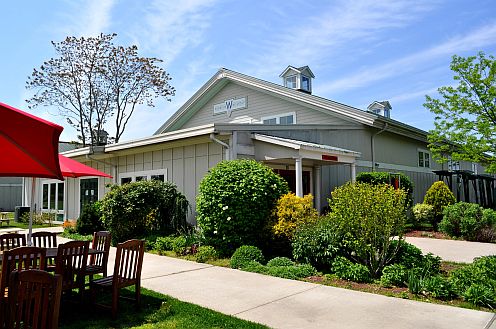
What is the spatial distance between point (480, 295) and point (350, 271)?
2.12 m

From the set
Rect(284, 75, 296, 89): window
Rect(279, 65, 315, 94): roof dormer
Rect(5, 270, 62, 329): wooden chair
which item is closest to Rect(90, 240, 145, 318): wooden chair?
Rect(5, 270, 62, 329): wooden chair

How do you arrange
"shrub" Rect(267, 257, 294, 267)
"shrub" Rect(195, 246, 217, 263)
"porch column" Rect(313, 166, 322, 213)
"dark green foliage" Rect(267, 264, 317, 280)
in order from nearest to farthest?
"dark green foliage" Rect(267, 264, 317, 280) → "shrub" Rect(267, 257, 294, 267) → "shrub" Rect(195, 246, 217, 263) → "porch column" Rect(313, 166, 322, 213)

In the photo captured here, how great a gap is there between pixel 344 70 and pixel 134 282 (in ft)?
36.4

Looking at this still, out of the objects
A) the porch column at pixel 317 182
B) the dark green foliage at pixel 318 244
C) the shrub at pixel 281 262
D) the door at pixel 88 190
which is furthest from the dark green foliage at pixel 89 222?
the dark green foliage at pixel 318 244

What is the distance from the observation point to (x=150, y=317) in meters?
5.16

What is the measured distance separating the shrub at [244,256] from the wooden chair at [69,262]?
3588mm

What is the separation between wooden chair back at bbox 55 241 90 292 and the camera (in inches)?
193

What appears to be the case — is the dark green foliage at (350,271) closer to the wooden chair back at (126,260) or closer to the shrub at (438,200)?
the wooden chair back at (126,260)

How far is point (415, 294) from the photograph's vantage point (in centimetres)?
625

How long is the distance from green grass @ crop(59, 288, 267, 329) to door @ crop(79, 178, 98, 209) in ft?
41.7

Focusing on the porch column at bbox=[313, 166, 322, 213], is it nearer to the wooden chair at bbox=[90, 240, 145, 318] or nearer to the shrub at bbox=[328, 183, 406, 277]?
the shrub at bbox=[328, 183, 406, 277]

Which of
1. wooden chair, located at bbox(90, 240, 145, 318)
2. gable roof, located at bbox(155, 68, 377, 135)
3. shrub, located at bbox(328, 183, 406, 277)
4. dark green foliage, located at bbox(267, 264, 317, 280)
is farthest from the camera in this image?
gable roof, located at bbox(155, 68, 377, 135)

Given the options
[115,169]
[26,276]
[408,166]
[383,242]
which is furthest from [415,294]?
[408,166]

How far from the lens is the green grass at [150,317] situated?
15.9ft
